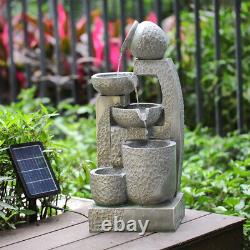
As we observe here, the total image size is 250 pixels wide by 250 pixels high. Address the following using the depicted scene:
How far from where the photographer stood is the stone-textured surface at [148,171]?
3354 mm

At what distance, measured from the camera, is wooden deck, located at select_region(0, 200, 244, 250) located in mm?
3273

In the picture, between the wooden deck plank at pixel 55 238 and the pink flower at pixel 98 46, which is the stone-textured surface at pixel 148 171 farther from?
the pink flower at pixel 98 46

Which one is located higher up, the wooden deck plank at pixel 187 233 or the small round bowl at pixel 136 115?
the small round bowl at pixel 136 115

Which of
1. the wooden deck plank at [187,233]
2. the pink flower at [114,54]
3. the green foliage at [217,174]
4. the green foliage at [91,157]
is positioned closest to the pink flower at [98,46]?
the pink flower at [114,54]

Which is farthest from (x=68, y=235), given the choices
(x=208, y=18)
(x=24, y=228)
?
(x=208, y=18)

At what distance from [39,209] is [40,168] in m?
0.28

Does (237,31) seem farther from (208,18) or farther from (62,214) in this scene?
(62,214)

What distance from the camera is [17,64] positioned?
7.97 metres

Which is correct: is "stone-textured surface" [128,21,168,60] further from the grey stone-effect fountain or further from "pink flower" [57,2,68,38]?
"pink flower" [57,2,68,38]

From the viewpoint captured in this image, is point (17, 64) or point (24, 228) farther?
point (17, 64)

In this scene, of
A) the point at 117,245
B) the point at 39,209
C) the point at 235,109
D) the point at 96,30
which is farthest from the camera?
the point at 96,30

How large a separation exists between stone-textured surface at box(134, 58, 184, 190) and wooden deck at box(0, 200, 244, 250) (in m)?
0.45

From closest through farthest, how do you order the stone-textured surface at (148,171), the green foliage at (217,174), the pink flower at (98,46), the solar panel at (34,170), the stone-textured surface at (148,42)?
the stone-textured surface at (148,171) < the stone-textured surface at (148,42) < the solar panel at (34,170) < the green foliage at (217,174) < the pink flower at (98,46)

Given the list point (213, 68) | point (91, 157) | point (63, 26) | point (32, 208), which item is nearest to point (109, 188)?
point (32, 208)
